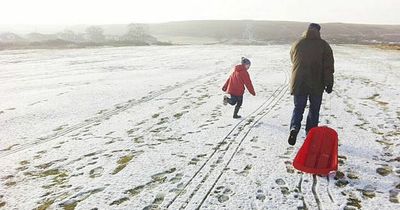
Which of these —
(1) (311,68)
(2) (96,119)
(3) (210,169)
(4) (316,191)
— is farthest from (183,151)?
(2) (96,119)

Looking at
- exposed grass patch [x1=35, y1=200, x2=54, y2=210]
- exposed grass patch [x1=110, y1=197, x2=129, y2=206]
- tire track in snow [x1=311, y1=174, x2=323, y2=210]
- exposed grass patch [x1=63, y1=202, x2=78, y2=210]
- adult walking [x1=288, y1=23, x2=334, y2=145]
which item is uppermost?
adult walking [x1=288, y1=23, x2=334, y2=145]

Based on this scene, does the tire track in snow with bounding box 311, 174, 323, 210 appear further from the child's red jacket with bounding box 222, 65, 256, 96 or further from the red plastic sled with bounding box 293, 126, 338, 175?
the child's red jacket with bounding box 222, 65, 256, 96

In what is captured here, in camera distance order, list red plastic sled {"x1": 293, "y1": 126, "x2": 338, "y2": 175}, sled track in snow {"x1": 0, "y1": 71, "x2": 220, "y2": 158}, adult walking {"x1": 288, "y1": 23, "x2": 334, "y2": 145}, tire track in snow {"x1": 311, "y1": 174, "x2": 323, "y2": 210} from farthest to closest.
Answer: sled track in snow {"x1": 0, "y1": 71, "x2": 220, "y2": 158} → adult walking {"x1": 288, "y1": 23, "x2": 334, "y2": 145} → red plastic sled {"x1": 293, "y1": 126, "x2": 338, "y2": 175} → tire track in snow {"x1": 311, "y1": 174, "x2": 323, "y2": 210}

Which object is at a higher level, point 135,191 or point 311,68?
point 311,68

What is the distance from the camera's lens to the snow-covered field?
498 cm

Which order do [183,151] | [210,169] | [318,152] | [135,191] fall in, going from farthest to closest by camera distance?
[183,151]
[210,169]
[318,152]
[135,191]

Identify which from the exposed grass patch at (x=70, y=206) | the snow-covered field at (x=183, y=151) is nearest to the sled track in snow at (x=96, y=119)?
the snow-covered field at (x=183, y=151)

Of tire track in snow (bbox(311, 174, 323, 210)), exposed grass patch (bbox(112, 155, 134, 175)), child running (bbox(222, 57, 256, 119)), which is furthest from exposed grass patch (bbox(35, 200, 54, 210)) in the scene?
child running (bbox(222, 57, 256, 119))

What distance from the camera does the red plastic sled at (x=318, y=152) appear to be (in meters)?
5.66

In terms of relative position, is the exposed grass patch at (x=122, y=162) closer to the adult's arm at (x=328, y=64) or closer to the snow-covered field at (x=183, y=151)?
the snow-covered field at (x=183, y=151)

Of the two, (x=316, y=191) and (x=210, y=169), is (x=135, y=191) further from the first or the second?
(x=316, y=191)

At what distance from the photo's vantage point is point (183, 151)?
6844mm

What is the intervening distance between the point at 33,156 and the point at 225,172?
3.70 metres

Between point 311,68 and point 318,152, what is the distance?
5.06 feet
